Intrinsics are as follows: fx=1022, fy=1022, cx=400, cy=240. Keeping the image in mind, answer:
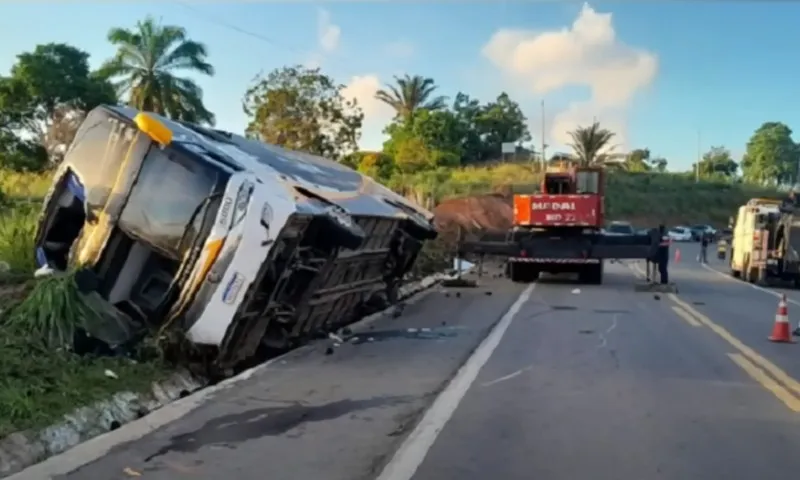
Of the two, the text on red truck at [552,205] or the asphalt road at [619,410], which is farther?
the text on red truck at [552,205]

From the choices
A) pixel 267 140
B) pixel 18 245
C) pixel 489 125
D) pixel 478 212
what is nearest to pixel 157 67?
pixel 267 140

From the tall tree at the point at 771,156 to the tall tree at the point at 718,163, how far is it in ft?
5.79

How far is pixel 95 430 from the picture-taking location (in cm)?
759

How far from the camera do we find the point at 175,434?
286 inches

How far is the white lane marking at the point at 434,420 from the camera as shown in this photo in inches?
254

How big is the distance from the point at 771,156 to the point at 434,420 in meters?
119

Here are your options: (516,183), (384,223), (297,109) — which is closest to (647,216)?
(516,183)

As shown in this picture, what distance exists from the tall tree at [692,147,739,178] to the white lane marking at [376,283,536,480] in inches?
4411

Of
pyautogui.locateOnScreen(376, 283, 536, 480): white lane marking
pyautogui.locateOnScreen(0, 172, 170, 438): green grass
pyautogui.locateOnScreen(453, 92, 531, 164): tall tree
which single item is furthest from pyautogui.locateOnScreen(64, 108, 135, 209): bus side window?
pyautogui.locateOnScreen(453, 92, 531, 164): tall tree

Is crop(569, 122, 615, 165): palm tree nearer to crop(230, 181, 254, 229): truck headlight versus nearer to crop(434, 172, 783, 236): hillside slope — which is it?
crop(434, 172, 783, 236): hillside slope

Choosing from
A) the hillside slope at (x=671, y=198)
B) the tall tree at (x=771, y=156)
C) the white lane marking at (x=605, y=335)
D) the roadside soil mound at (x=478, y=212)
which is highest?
the tall tree at (x=771, y=156)

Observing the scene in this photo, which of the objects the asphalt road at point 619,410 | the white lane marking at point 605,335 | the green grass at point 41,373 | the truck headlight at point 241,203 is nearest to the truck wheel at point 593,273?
the white lane marking at point 605,335

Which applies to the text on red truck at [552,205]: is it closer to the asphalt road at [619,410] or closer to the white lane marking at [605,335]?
the white lane marking at [605,335]

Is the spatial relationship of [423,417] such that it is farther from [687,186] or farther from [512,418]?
[687,186]
